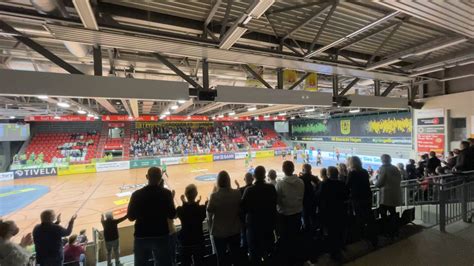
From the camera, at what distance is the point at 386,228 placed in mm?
4148

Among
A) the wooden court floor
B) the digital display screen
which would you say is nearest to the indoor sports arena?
the wooden court floor

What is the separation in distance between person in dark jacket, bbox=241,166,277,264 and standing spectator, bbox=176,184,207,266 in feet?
1.82

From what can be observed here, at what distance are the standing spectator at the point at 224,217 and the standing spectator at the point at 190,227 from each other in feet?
0.48

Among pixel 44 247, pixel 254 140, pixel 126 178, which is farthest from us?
pixel 254 140

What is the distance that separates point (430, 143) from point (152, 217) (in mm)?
9700

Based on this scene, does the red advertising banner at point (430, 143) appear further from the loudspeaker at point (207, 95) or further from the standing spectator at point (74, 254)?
the standing spectator at point (74, 254)

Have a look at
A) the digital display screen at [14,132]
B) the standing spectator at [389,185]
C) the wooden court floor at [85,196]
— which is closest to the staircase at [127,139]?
the wooden court floor at [85,196]

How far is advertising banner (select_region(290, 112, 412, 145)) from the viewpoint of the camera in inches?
739

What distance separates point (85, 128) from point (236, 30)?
89.1 feet

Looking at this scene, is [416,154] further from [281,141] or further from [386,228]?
[281,141]

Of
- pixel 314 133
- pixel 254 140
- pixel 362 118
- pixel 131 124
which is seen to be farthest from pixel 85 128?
pixel 362 118

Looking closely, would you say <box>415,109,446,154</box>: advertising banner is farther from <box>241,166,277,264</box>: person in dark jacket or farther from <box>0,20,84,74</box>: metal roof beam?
<box>0,20,84,74</box>: metal roof beam

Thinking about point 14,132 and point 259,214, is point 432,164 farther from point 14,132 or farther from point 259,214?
point 14,132

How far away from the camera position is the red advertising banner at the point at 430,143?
26.5 feet
